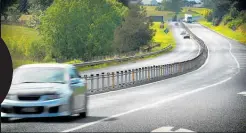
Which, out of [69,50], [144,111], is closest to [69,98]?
[144,111]

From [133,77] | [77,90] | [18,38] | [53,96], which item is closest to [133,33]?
[18,38]

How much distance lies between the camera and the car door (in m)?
16.6

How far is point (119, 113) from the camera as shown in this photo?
18.5 m

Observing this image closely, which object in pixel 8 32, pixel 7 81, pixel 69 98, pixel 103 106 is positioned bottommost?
pixel 8 32

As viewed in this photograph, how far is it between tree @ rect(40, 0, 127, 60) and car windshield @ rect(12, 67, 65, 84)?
8605 cm

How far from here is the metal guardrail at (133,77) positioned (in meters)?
30.3

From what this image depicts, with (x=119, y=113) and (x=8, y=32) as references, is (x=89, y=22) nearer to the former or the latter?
(x=8, y=32)

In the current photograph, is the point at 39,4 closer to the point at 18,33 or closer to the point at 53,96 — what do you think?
the point at 18,33

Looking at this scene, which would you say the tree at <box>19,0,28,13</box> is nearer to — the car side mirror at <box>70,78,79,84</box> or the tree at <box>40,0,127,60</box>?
the tree at <box>40,0,127,60</box>

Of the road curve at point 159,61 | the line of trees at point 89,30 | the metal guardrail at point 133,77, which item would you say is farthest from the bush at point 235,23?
the metal guardrail at point 133,77

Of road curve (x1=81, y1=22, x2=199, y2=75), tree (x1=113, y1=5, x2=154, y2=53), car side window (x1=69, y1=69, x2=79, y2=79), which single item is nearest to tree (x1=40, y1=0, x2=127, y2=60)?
tree (x1=113, y1=5, x2=154, y2=53)

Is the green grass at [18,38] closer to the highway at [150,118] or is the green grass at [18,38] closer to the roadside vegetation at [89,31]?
the roadside vegetation at [89,31]

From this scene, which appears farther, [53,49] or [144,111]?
[53,49]

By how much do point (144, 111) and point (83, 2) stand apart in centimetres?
9095
